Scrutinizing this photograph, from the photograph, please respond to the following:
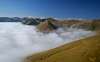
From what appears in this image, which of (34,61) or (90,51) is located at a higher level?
(90,51)

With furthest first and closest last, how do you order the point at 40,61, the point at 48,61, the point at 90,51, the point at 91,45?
the point at 40,61 < the point at 48,61 < the point at 91,45 < the point at 90,51

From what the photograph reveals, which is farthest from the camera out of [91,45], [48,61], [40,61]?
[40,61]

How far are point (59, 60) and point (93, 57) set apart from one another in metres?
8.93

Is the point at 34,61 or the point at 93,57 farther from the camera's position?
the point at 34,61

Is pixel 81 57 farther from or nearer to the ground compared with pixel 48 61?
farther from the ground

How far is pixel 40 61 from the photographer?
67.8 metres

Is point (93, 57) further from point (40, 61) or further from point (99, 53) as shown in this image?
point (40, 61)

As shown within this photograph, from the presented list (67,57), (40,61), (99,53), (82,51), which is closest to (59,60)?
(67,57)

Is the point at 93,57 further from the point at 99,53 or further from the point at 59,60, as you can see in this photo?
the point at 59,60

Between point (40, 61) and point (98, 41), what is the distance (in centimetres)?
1863

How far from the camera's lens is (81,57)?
5041cm

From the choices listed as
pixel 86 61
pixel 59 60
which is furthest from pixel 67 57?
pixel 86 61

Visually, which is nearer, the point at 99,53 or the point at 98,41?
the point at 99,53

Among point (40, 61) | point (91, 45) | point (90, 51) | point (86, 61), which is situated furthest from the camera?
point (40, 61)
